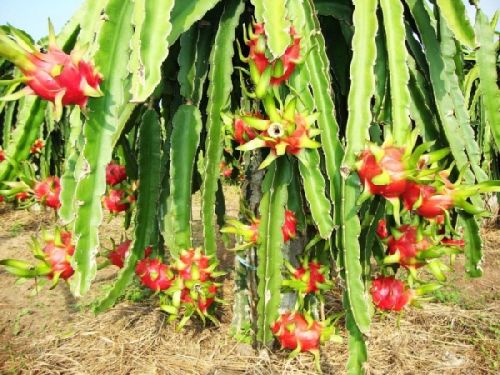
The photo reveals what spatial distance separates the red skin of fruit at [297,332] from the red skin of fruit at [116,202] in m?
0.77

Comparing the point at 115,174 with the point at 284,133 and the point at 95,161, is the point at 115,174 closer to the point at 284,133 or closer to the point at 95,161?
the point at 95,161

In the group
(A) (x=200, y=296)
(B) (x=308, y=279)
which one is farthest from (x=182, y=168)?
(B) (x=308, y=279)

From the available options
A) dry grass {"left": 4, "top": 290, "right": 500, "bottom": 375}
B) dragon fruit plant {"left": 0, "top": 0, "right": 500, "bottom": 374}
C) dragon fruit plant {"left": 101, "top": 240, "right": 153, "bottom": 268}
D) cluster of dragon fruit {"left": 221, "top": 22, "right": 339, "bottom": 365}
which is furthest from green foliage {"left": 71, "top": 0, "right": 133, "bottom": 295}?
dry grass {"left": 4, "top": 290, "right": 500, "bottom": 375}

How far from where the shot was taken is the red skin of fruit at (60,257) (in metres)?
1.13

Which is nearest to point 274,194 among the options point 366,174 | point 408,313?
point 366,174

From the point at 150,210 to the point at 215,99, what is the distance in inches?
17.1

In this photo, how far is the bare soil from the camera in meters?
1.73

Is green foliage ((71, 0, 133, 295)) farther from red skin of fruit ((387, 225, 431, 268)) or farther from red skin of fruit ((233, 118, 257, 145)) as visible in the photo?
red skin of fruit ((387, 225, 431, 268))

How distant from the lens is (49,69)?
32.2 inches

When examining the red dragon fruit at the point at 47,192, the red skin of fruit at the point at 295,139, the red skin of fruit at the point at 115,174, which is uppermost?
the red skin of fruit at the point at 115,174

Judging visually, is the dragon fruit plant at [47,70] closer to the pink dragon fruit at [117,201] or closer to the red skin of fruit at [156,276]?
the red skin of fruit at [156,276]

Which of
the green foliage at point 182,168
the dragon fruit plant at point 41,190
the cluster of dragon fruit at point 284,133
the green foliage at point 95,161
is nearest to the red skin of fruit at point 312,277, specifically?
the cluster of dragon fruit at point 284,133

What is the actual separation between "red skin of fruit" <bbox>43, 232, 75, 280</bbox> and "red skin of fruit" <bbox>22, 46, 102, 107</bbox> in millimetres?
450

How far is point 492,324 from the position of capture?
7.14 feet
